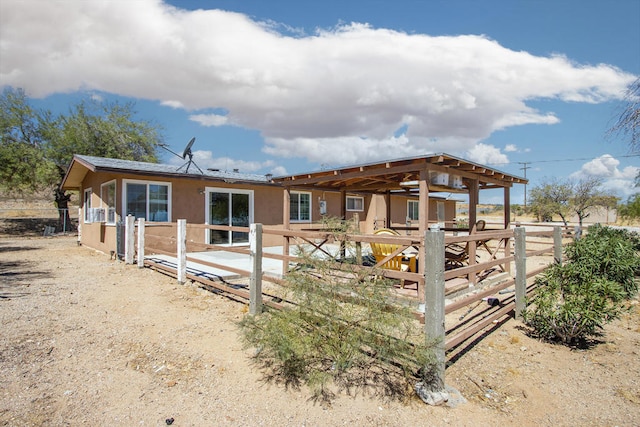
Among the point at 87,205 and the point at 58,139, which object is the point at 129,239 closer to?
the point at 87,205

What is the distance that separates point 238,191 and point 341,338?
10.1m

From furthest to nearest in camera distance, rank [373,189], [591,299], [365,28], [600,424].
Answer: [365,28] → [373,189] → [591,299] → [600,424]

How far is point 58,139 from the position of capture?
22.3 m

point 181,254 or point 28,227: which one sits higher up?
point 181,254

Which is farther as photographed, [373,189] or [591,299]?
[373,189]

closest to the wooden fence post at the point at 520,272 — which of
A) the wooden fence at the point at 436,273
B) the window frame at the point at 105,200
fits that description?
the wooden fence at the point at 436,273

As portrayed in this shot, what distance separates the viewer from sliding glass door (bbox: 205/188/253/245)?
11938 mm

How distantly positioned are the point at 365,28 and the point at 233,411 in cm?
1297

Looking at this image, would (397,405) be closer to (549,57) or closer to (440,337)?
(440,337)

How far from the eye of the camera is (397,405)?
289cm

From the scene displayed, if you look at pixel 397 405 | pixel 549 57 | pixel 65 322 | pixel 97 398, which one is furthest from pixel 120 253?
pixel 549 57

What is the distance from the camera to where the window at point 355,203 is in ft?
55.7

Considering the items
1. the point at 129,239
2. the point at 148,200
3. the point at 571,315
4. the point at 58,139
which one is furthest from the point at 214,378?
the point at 58,139

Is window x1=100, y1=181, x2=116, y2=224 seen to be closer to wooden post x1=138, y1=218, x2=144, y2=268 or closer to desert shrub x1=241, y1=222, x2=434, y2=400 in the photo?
wooden post x1=138, y1=218, x2=144, y2=268
